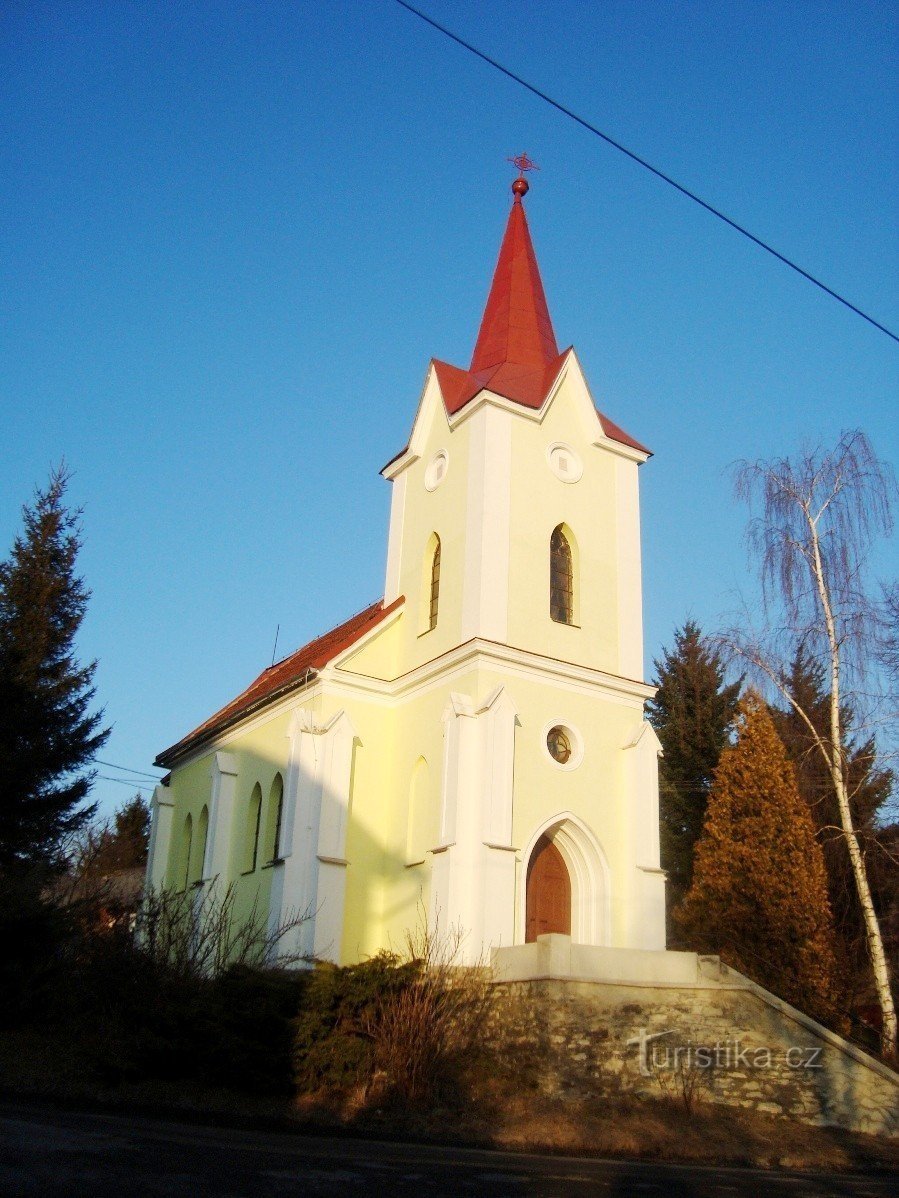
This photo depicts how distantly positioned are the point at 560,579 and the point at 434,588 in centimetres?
263

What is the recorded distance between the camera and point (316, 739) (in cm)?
2092

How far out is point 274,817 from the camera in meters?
23.1

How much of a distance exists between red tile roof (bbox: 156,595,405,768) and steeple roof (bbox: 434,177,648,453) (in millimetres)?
4992

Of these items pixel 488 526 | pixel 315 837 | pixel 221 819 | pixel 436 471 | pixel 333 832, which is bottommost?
pixel 315 837

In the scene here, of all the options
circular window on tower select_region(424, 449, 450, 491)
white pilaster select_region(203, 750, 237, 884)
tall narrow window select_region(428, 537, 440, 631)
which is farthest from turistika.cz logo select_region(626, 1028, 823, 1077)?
circular window on tower select_region(424, 449, 450, 491)

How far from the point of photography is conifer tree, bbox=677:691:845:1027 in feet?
70.5

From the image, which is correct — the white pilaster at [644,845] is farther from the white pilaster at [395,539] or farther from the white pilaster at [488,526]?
the white pilaster at [395,539]

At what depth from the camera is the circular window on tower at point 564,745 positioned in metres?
20.6

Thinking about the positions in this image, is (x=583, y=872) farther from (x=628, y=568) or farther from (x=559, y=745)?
(x=628, y=568)

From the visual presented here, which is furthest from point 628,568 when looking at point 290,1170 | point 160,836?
point 290,1170

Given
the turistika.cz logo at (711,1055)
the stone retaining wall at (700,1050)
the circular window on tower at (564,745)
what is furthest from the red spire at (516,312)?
the turistika.cz logo at (711,1055)

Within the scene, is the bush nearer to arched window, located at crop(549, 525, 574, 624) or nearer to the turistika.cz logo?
the turistika.cz logo

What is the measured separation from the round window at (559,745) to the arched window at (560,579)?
2.26 meters

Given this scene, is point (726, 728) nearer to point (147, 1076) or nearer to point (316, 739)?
point (316, 739)
